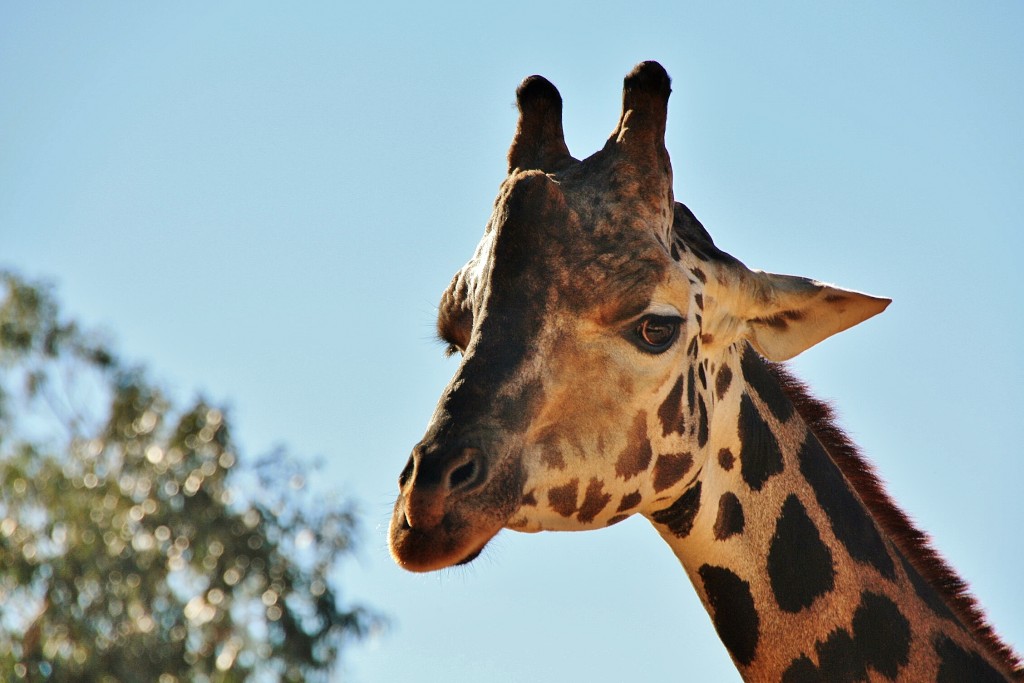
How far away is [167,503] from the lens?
1925 centimetres

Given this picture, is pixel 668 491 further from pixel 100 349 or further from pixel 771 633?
pixel 100 349

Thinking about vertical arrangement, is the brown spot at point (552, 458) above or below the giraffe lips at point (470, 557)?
above

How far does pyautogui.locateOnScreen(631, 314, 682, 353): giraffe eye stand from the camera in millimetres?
4312

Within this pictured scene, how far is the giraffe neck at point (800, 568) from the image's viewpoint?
4355 mm

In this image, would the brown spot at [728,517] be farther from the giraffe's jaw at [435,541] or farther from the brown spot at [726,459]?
the giraffe's jaw at [435,541]

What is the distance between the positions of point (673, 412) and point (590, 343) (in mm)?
410

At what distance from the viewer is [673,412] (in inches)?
173

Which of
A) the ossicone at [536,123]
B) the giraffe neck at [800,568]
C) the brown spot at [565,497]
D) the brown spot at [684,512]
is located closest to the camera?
the brown spot at [565,497]

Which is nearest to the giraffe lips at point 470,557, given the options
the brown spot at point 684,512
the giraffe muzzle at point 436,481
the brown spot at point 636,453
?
the giraffe muzzle at point 436,481

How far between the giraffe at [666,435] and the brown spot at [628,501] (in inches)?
0.6

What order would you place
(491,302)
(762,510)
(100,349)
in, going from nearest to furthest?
(491,302), (762,510), (100,349)

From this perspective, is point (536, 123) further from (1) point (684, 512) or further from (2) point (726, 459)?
(1) point (684, 512)

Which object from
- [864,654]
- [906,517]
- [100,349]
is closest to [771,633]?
[864,654]

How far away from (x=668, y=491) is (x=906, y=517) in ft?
3.63
